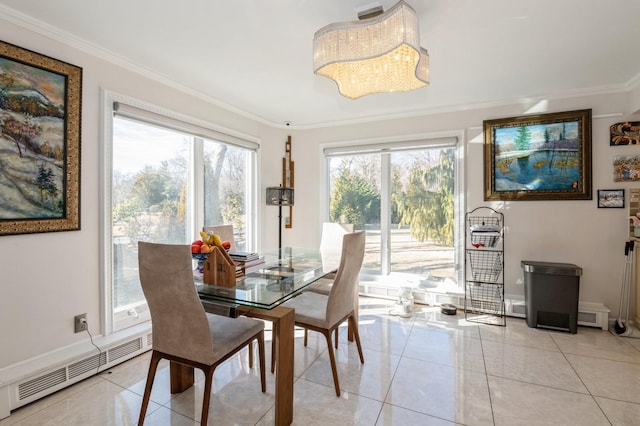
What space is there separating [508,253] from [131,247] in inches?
148

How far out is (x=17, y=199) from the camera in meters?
1.87

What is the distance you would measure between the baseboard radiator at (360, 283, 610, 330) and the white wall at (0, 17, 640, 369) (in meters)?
0.12

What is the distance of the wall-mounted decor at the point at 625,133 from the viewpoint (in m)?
2.83

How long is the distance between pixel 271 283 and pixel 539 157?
9.99ft

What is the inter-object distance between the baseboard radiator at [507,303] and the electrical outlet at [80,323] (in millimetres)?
2867

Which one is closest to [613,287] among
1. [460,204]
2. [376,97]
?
[460,204]

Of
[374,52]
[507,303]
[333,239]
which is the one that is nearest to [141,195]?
[333,239]

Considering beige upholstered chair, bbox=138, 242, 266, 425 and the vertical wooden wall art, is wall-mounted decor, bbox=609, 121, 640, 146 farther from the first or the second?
beige upholstered chair, bbox=138, 242, 266, 425

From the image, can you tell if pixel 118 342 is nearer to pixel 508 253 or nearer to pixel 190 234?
pixel 190 234

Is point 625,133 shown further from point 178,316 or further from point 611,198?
point 178,316

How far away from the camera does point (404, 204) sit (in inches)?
150

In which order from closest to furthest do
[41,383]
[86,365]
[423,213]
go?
[41,383] < [86,365] < [423,213]

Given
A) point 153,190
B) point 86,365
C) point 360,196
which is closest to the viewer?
point 86,365

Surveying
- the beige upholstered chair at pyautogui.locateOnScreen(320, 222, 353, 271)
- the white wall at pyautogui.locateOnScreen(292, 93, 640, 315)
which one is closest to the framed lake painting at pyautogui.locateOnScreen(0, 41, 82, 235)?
the beige upholstered chair at pyautogui.locateOnScreen(320, 222, 353, 271)
